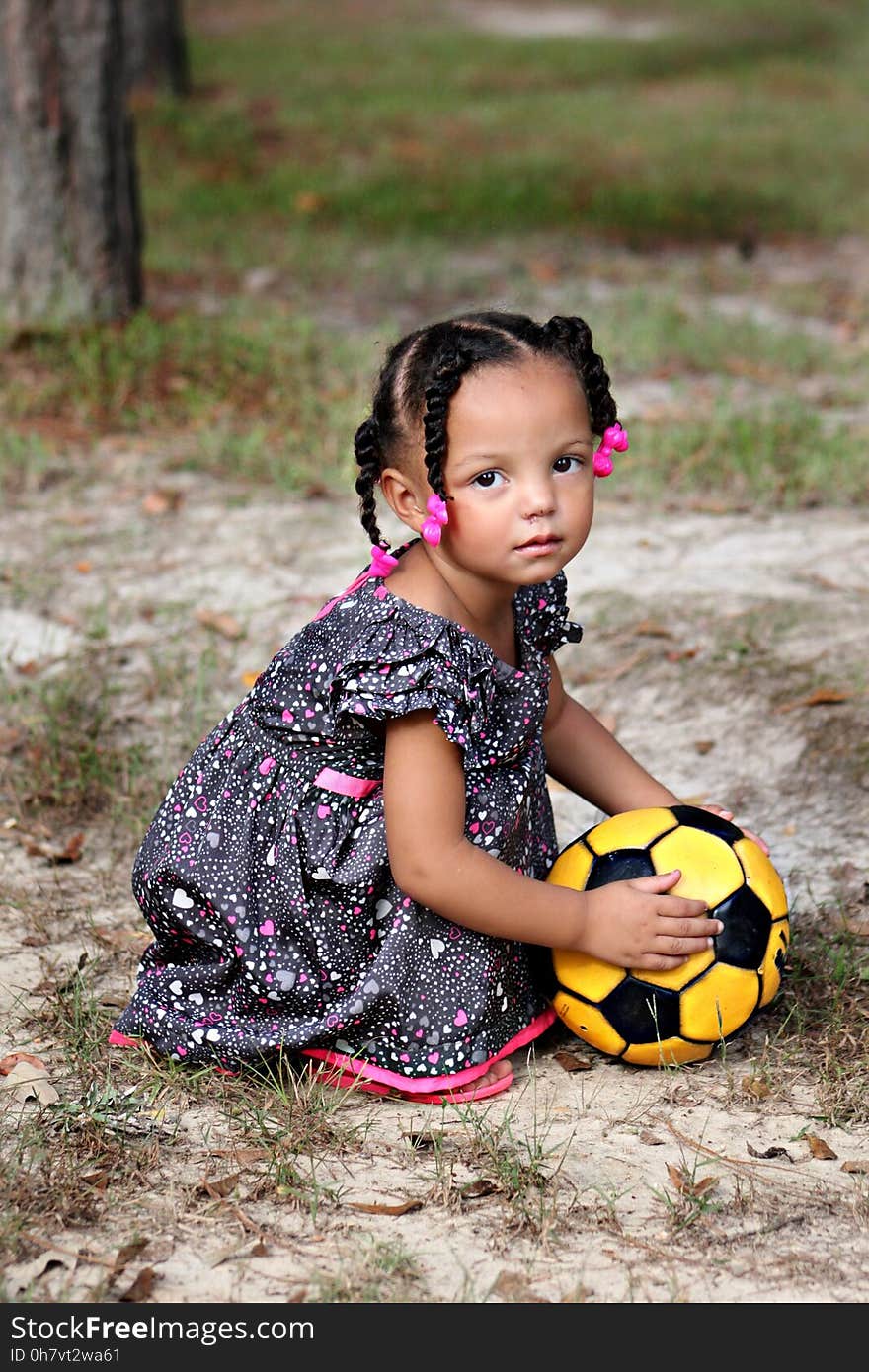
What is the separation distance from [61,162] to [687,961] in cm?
557

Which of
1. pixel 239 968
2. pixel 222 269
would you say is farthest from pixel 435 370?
pixel 222 269

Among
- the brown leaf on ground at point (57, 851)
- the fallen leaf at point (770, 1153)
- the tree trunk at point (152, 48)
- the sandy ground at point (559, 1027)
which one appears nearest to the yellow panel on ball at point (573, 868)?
the sandy ground at point (559, 1027)

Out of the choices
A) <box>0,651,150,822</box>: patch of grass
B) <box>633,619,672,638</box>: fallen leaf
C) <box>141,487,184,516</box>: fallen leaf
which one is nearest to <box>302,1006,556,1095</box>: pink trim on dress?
<box>0,651,150,822</box>: patch of grass

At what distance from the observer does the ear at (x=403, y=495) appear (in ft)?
9.37

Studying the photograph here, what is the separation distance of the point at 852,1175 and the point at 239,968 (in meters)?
1.21

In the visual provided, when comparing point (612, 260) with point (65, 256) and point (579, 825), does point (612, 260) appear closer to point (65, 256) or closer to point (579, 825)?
point (65, 256)

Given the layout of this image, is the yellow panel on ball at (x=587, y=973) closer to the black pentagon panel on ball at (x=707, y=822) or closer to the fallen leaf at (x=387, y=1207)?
the black pentagon panel on ball at (x=707, y=822)

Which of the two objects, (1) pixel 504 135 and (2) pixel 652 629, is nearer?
(2) pixel 652 629

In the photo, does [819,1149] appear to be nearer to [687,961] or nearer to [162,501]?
[687,961]

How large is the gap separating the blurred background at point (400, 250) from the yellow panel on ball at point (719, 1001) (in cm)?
134

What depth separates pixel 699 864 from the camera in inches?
121

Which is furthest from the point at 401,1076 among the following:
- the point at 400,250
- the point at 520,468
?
the point at 400,250

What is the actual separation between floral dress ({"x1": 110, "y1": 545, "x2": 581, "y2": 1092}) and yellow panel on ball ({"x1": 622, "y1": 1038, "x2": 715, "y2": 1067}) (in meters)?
0.24

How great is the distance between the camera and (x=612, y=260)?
9734 millimetres
